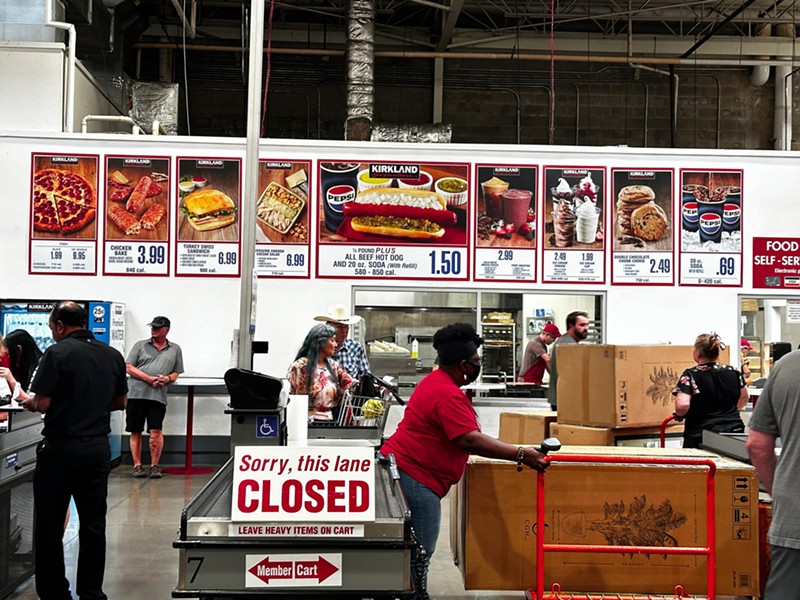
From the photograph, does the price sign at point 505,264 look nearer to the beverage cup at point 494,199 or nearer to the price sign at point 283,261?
the beverage cup at point 494,199

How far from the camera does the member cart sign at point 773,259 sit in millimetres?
8836

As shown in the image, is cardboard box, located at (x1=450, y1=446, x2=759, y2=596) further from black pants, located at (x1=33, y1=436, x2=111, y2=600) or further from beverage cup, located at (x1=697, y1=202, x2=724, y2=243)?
beverage cup, located at (x1=697, y1=202, x2=724, y2=243)

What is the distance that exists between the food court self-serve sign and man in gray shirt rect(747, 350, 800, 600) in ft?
A: 4.65

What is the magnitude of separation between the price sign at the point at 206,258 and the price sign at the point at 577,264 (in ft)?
11.0

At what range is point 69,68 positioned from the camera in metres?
9.05

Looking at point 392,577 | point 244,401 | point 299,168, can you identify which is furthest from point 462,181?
point 392,577

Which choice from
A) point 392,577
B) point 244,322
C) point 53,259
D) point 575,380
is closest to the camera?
point 392,577

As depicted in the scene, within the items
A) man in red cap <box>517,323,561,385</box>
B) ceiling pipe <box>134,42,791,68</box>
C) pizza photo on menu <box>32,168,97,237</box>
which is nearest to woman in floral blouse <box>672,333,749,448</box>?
man in red cap <box>517,323,561,385</box>

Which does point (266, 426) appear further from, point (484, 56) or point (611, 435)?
point (484, 56)

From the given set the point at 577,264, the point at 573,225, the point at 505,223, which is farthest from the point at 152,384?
the point at 573,225

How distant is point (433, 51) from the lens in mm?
14469

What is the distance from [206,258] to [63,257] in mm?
1475

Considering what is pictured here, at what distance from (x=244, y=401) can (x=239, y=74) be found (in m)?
12.2

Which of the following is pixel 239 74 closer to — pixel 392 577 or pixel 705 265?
pixel 705 265
